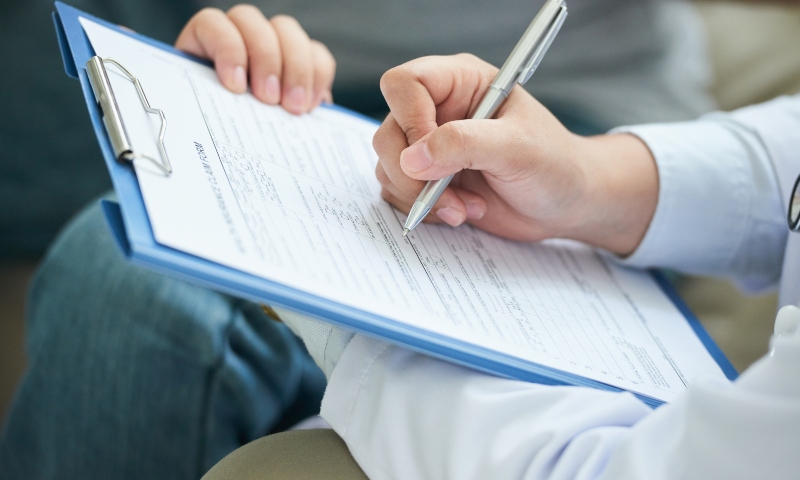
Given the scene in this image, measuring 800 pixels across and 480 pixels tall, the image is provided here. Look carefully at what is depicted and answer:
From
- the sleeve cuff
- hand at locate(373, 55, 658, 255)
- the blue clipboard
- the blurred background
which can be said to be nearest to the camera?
the blue clipboard

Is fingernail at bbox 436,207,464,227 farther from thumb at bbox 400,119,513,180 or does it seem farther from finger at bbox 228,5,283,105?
finger at bbox 228,5,283,105

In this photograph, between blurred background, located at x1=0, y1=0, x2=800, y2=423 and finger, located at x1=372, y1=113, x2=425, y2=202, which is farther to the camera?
blurred background, located at x1=0, y1=0, x2=800, y2=423

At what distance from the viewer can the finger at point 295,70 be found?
0.45 m

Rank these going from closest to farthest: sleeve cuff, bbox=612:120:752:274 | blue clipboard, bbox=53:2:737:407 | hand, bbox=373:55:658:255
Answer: blue clipboard, bbox=53:2:737:407 < hand, bbox=373:55:658:255 < sleeve cuff, bbox=612:120:752:274

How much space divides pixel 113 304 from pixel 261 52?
0.21 metres

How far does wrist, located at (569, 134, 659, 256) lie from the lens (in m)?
0.43

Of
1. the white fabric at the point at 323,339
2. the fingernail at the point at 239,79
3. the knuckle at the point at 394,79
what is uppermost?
the knuckle at the point at 394,79

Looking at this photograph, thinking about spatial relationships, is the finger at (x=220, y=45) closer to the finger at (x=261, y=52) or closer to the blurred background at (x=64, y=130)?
the finger at (x=261, y=52)

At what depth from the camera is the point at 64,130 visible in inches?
31.6

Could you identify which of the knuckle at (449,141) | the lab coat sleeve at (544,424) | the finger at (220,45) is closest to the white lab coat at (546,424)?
the lab coat sleeve at (544,424)

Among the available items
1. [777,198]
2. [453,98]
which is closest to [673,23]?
[777,198]

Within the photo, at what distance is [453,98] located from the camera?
404 millimetres

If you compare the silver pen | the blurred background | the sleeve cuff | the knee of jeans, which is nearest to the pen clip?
the silver pen

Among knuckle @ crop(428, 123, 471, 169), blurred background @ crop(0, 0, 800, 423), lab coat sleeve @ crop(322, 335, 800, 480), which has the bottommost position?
blurred background @ crop(0, 0, 800, 423)
